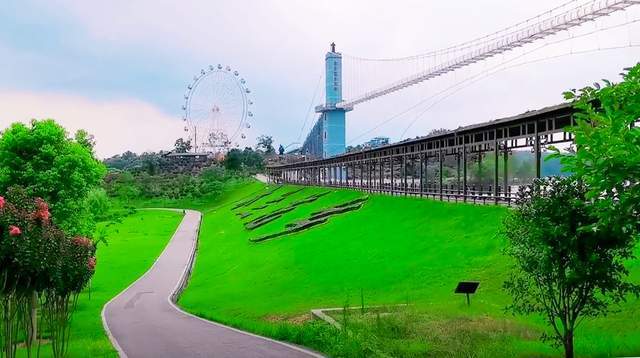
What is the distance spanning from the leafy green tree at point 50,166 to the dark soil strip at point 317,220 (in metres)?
24.9

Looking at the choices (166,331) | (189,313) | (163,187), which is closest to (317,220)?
(189,313)

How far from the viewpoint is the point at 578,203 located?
483 inches

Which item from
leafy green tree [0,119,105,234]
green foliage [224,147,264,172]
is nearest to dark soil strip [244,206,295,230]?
leafy green tree [0,119,105,234]

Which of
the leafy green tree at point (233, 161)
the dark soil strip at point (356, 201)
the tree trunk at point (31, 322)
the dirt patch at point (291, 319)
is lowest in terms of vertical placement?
the dirt patch at point (291, 319)

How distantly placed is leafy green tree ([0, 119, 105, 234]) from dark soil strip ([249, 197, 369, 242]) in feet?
81.8

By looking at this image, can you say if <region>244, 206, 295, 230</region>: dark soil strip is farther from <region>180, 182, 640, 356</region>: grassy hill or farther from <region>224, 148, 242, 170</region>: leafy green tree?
<region>224, 148, 242, 170</region>: leafy green tree

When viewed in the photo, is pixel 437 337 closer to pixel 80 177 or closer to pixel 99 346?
pixel 99 346

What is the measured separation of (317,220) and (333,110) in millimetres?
103621

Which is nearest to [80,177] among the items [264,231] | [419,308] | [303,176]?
[419,308]

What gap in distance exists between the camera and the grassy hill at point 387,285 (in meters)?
15.9

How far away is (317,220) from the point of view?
172ft

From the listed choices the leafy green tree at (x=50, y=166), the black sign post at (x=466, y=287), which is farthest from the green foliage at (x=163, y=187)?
the black sign post at (x=466, y=287)

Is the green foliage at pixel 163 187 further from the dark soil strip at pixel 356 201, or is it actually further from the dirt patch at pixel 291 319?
the dirt patch at pixel 291 319

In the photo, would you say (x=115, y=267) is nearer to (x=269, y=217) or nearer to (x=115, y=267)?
(x=115, y=267)
